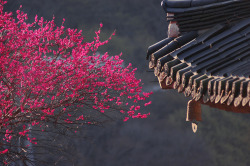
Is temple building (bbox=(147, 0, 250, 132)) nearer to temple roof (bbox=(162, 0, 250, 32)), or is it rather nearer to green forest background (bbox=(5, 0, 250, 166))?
temple roof (bbox=(162, 0, 250, 32))

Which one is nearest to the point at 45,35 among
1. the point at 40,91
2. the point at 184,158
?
the point at 40,91

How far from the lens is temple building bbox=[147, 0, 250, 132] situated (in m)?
5.11

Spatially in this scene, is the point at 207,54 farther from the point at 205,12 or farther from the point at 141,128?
the point at 141,128

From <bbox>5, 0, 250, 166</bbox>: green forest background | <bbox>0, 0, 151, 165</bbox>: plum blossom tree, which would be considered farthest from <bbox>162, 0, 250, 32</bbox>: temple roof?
<bbox>5, 0, 250, 166</bbox>: green forest background

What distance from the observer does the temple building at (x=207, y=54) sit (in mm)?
5113

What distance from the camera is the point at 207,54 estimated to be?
235 inches

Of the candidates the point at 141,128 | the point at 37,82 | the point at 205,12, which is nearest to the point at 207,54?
the point at 205,12

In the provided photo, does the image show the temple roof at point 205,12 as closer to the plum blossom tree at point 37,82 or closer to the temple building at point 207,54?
the temple building at point 207,54

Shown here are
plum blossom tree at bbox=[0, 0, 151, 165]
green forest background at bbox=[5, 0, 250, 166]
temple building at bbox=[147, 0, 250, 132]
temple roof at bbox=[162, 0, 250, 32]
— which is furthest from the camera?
green forest background at bbox=[5, 0, 250, 166]

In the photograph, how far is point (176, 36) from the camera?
22.5 feet

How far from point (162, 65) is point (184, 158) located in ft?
68.9

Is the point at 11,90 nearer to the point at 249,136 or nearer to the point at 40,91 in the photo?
the point at 40,91

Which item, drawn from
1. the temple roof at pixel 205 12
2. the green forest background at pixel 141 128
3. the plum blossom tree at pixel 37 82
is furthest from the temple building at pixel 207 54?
the green forest background at pixel 141 128

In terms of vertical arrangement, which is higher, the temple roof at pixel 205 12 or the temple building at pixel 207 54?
the temple roof at pixel 205 12
